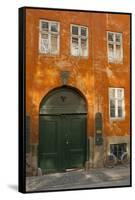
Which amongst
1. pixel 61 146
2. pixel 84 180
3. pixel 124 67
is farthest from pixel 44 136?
pixel 124 67

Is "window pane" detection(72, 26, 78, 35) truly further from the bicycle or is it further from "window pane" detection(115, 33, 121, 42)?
the bicycle

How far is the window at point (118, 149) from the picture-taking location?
9368 mm

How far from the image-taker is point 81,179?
30.0 feet

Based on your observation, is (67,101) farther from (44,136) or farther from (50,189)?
(50,189)

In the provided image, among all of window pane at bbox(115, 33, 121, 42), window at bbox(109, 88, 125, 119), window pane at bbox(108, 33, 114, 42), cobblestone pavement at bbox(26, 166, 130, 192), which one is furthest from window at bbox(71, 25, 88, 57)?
cobblestone pavement at bbox(26, 166, 130, 192)

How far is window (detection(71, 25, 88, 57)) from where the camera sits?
9.10 metres

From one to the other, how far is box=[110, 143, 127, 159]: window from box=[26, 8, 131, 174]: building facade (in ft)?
0.05

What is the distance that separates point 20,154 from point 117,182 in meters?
1.64

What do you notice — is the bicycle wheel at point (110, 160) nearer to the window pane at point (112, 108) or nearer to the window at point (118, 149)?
the window at point (118, 149)

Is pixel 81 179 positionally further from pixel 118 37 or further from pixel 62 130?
pixel 118 37

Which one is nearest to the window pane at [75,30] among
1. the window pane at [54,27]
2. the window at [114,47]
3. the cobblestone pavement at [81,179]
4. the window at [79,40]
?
the window at [79,40]

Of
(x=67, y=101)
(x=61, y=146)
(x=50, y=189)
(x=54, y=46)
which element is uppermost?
(x=54, y=46)

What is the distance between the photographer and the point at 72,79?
29.8 feet

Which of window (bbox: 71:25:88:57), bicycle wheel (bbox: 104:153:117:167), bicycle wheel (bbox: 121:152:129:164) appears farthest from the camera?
bicycle wheel (bbox: 121:152:129:164)
